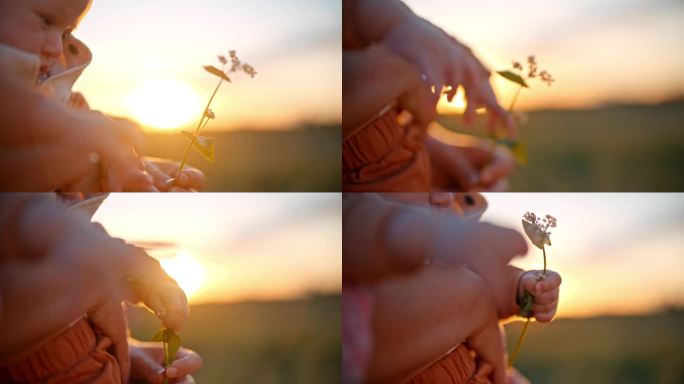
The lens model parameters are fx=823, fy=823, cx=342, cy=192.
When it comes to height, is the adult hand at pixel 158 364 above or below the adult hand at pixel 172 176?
below

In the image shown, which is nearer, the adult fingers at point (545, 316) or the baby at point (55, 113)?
the baby at point (55, 113)

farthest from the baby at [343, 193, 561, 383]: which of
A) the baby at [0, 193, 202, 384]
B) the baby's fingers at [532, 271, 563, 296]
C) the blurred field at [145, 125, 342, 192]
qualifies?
the baby at [0, 193, 202, 384]

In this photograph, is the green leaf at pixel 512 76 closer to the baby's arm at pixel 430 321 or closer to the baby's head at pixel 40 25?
the baby's arm at pixel 430 321

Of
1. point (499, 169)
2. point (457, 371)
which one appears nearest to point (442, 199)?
point (499, 169)

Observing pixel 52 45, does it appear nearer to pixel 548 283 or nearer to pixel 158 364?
pixel 158 364

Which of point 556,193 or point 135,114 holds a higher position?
point 135,114

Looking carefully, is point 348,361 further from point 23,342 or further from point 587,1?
point 587,1

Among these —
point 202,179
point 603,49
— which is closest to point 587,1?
point 603,49

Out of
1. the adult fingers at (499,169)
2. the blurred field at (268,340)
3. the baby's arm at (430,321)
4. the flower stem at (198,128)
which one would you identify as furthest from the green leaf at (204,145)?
the adult fingers at (499,169)
